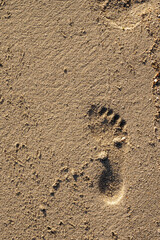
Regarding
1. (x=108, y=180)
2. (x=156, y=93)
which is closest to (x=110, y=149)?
(x=108, y=180)

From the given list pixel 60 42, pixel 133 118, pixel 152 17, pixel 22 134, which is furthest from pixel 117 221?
pixel 152 17

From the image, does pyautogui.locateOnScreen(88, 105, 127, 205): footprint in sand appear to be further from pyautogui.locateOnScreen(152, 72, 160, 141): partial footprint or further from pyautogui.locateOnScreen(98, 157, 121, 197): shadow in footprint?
pyautogui.locateOnScreen(152, 72, 160, 141): partial footprint

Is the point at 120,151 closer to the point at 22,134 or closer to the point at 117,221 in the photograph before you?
the point at 117,221

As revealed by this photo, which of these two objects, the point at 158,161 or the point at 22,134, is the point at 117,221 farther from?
the point at 22,134

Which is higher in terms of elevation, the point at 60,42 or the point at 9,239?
the point at 60,42

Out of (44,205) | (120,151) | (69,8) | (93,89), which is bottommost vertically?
(44,205)

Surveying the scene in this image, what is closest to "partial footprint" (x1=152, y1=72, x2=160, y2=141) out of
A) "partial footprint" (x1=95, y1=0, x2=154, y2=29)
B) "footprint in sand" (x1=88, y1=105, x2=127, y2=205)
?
"footprint in sand" (x1=88, y1=105, x2=127, y2=205)

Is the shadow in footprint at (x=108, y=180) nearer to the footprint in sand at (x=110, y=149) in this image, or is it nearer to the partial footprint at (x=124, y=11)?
the footprint in sand at (x=110, y=149)
